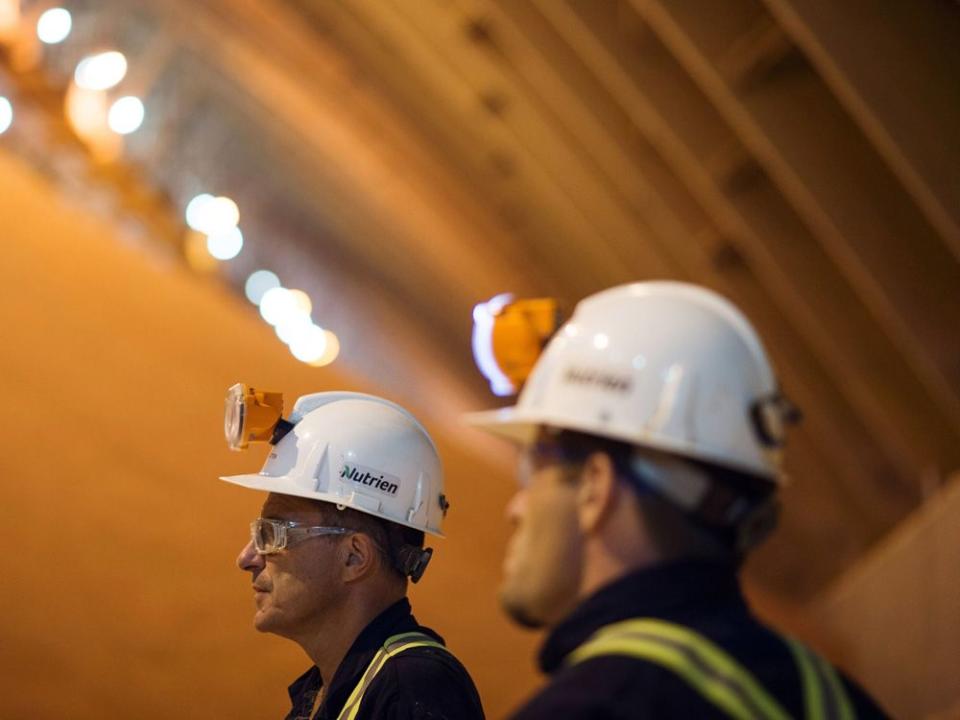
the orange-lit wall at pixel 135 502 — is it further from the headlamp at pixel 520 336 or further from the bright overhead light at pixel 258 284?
the headlamp at pixel 520 336

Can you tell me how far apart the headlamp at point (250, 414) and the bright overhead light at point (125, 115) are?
29.1 feet

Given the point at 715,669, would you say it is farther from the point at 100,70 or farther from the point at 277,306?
the point at 277,306

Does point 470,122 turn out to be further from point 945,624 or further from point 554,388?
point 554,388

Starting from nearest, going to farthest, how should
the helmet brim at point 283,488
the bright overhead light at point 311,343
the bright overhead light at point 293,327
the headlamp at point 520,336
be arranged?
the headlamp at point 520,336
the helmet brim at point 283,488
the bright overhead light at point 311,343
the bright overhead light at point 293,327

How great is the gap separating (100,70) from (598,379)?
9.95 m

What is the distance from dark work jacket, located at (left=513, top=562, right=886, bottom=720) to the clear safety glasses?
1.62m

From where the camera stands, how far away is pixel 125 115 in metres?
12.4

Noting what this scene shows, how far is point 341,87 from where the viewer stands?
1700 cm

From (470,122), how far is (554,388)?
523 inches

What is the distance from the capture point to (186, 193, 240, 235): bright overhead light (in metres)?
13.9

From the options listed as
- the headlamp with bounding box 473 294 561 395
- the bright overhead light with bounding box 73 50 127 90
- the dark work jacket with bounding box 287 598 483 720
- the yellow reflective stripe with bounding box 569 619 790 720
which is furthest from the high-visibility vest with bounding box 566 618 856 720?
the bright overhead light with bounding box 73 50 127 90

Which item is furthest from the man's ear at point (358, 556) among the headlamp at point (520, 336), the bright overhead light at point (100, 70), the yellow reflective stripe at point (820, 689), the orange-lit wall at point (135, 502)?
the bright overhead light at point (100, 70)

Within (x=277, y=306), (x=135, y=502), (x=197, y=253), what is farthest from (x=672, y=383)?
(x=277, y=306)

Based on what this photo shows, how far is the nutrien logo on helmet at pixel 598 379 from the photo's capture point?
249 centimetres
